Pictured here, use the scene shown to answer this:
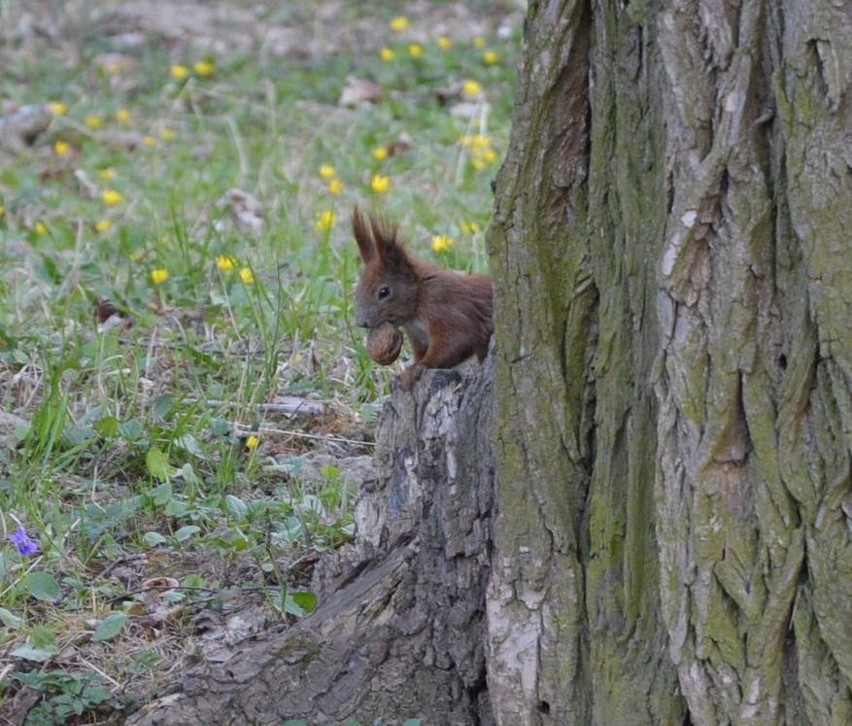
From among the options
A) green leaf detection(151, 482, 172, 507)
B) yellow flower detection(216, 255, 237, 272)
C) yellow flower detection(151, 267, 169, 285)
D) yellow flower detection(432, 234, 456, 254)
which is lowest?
green leaf detection(151, 482, 172, 507)

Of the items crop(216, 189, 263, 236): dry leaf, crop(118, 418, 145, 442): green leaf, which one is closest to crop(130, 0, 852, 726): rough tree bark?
crop(118, 418, 145, 442): green leaf

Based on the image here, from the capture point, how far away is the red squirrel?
11.2ft

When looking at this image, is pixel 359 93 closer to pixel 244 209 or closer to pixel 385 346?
pixel 244 209

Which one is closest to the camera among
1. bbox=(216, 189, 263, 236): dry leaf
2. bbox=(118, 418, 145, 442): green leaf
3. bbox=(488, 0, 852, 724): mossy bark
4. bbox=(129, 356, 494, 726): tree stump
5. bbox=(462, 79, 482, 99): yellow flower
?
bbox=(488, 0, 852, 724): mossy bark

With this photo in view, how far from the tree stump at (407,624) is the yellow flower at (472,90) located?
452 centimetres

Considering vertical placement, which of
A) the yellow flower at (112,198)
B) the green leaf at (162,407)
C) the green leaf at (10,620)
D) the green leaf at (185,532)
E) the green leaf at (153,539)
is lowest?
the green leaf at (10,620)

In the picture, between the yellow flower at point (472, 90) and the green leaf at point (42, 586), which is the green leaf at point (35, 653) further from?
the yellow flower at point (472, 90)

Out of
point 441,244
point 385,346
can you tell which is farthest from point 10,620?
point 441,244

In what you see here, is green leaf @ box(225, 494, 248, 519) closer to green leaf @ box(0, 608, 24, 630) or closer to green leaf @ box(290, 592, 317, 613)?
green leaf @ box(290, 592, 317, 613)

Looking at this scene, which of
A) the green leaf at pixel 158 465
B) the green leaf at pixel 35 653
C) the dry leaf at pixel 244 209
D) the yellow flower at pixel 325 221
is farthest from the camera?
the dry leaf at pixel 244 209

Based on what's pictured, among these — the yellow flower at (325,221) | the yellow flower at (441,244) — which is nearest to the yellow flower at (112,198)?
the yellow flower at (325,221)

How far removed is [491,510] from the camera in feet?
8.77

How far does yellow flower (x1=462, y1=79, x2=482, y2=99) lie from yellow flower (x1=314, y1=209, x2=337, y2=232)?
1988mm

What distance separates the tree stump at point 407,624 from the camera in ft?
9.00
